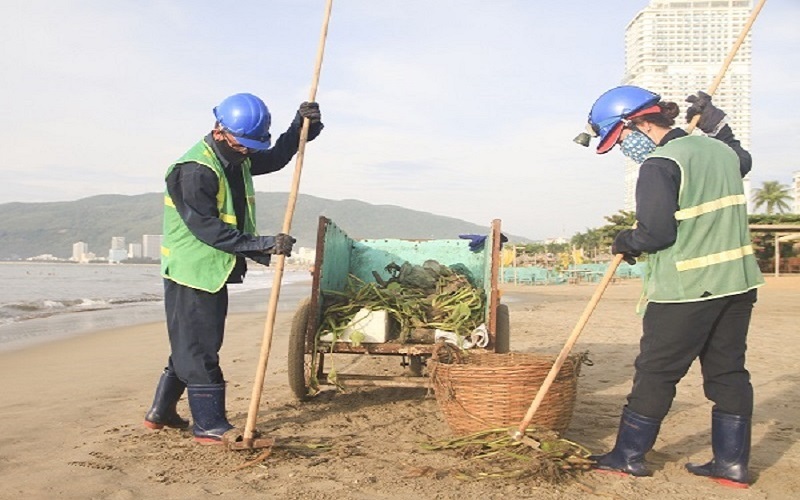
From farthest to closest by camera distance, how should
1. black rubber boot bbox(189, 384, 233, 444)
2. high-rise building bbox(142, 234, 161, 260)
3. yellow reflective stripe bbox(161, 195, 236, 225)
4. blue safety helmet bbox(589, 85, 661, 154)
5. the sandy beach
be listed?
1. high-rise building bbox(142, 234, 161, 260)
2. yellow reflective stripe bbox(161, 195, 236, 225)
3. black rubber boot bbox(189, 384, 233, 444)
4. blue safety helmet bbox(589, 85, 661, 154)
5. the sandy beach

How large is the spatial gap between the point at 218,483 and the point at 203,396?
73cm

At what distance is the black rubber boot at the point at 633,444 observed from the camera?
3.56 m

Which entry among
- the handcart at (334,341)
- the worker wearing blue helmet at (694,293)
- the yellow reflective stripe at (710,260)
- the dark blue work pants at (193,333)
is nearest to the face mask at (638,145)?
the worker wearing blue helmet at (694,293)

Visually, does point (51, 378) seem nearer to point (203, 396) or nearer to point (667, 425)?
point (203, 396)

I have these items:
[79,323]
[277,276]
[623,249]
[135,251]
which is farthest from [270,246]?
[135,251]

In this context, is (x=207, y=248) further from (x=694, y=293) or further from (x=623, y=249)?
(x=694, y=293)

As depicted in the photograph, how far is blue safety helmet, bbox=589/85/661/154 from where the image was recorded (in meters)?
3.75

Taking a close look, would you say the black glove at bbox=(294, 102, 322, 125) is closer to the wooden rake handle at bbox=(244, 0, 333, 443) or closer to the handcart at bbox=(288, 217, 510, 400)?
the wooden rake handle at bbox=(244, 0, 333, 443)

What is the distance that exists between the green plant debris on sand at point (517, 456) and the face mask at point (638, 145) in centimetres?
167

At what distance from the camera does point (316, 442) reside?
4344mm

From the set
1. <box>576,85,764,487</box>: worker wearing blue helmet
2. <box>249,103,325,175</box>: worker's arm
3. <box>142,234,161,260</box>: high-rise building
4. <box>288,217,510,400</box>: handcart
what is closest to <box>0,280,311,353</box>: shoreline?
<box>288,217,510,400</box>: handcart

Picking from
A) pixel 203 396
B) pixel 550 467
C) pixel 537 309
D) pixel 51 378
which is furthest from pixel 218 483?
pixel 537 309

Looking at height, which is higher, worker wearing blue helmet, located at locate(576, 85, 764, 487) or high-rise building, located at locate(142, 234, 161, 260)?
high-rise building, located at locate(142, 234, 161, 260)

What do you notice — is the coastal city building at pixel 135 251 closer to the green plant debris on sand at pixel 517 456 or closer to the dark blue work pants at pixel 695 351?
the green plant debris on sand at pixel 517 456
